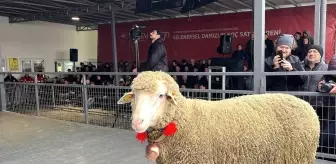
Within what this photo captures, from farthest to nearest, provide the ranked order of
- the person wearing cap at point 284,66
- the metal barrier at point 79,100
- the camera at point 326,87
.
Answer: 1. the metal barrier at point 79,100
2. the person wearing cap at point 284,66
3. the camera at point 326,87

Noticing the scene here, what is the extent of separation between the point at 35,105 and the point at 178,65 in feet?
18.3

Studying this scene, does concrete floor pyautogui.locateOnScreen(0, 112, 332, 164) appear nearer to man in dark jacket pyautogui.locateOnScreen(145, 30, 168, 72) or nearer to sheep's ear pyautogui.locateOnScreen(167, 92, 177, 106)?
man in dark jacket pyautogui.locateOnScreen(145, 30, 168, 72)

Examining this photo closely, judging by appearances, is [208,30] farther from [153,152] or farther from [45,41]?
[153,152]

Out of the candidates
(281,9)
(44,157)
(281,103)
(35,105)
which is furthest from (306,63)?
(281,9)

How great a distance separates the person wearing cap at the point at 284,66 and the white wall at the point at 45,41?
12.2 meters

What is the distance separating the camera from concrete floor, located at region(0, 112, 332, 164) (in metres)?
3.75

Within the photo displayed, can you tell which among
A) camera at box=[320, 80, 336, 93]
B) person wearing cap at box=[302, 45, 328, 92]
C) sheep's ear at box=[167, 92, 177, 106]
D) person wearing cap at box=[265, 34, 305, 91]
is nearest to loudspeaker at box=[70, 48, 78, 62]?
person wearing cap at box=[265, 34, 305, 91]

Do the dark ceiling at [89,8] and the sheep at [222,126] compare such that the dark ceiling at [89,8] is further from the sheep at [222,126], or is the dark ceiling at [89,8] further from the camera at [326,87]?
the sheep at [222,126]

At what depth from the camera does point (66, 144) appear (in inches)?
174

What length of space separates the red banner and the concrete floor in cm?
709

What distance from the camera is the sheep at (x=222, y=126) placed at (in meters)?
1.90

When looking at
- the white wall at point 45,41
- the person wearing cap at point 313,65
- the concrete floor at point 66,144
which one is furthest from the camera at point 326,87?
the white wall at point 45,41

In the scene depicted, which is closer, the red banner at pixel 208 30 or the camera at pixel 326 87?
the camera at pixel 326 87

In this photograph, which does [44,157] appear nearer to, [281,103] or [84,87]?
[84,87]
